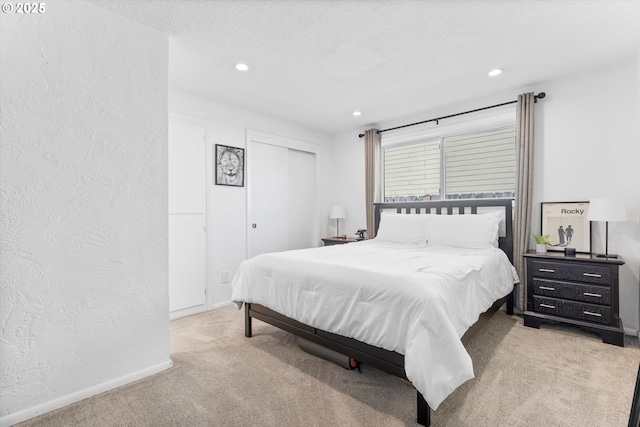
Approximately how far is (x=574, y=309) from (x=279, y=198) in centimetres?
364

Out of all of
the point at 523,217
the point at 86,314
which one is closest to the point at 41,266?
the point at 86,314

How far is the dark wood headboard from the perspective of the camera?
3.41 m

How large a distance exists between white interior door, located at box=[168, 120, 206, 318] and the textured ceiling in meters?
0.59

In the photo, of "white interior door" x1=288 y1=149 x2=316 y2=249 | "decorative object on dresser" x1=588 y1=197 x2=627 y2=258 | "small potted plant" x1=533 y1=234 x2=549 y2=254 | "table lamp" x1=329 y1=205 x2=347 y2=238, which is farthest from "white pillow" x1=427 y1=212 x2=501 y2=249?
"white interior door" x1=288 y1=149 x2=316 y2=249

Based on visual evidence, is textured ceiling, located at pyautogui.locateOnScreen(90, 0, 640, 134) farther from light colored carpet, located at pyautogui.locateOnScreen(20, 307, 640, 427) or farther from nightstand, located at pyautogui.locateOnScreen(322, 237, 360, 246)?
light colored carpet, located at pyautogui.locateOnScreen(20, 307, 640, 427)

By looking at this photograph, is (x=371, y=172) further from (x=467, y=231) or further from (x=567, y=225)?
(x=567, y=225)

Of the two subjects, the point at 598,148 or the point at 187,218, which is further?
the point at 187,218

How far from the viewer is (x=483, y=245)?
3.15 meters

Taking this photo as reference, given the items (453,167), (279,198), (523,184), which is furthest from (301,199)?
(523,184)

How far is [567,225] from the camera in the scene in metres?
3.09

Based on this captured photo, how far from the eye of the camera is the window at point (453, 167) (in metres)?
3.61

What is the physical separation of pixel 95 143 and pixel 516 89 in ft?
13.3

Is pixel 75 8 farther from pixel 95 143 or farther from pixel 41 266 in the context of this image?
pixel 41 266

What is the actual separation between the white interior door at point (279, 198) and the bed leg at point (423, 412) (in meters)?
2.95
